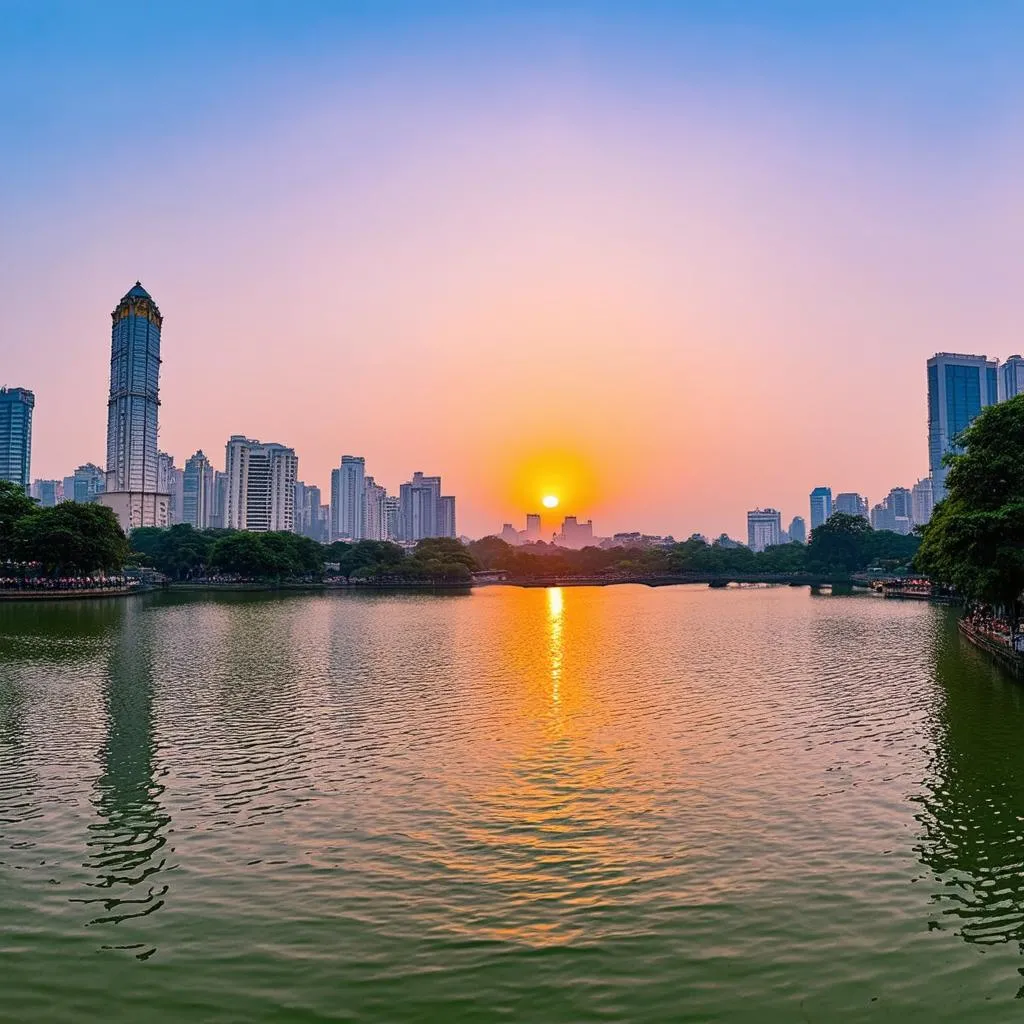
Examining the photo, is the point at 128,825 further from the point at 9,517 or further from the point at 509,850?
the point at 9,517

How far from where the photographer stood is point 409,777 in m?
20.0

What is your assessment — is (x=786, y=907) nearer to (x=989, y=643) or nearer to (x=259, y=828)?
(x=259, y=828)

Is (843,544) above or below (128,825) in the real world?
above

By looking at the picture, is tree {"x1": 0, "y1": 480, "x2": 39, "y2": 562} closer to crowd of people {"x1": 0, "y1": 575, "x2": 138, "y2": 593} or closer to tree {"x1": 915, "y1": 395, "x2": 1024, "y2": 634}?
crowd of people {"x1": 0, "y1": 575, "x2": 138, "y2": 593}

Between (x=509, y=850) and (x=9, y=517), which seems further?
(x=9, y=517)

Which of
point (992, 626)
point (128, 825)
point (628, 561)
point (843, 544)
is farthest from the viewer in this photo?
point (628, 561)

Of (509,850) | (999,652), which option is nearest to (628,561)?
(999,652)

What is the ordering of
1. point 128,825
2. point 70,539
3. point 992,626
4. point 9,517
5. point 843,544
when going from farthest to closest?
point 843,544 → point 9,517 → point 70,539 → point 992,626 → point 128,825

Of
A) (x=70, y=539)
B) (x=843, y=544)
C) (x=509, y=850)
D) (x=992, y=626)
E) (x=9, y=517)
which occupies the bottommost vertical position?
(x=509, y=850)

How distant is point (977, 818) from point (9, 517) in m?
92.7

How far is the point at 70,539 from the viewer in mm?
83625

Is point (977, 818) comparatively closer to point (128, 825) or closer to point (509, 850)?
point (509, 850)

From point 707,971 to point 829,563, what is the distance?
531ft

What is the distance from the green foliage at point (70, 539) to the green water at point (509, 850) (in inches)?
2205
